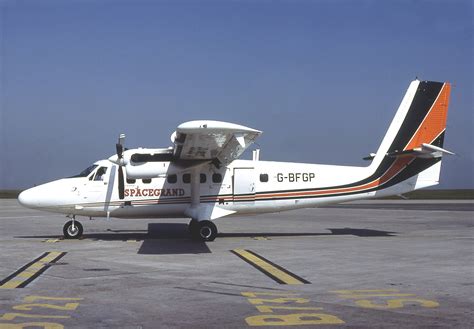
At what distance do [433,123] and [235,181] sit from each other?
319 inches

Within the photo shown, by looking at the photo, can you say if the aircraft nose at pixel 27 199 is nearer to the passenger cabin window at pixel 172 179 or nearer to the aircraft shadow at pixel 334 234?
the passenger cabin window at pixel 172 179

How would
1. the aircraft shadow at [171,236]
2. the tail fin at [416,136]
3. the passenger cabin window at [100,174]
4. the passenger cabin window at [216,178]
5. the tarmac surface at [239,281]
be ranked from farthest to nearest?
the tail fin at [416,136], the passenger cabin window at [216,178], the passenger cabin window at [100,174], the aircraft shadow at [171,236], the tarmac surface at [239,281]

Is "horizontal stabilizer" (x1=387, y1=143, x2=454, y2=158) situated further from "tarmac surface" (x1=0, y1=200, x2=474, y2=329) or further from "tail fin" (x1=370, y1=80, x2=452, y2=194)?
"tarmac surface" (x1=0, y1=200, x2=474, y2=329)

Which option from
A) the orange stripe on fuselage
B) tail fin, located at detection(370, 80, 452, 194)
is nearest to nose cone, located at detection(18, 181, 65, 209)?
tail fin, located at detection(370, 80, 452, 194)

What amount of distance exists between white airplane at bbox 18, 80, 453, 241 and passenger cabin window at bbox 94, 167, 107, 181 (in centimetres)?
4

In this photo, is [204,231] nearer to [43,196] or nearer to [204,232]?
[204,232]

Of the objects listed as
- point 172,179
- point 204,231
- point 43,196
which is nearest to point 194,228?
point 204,231

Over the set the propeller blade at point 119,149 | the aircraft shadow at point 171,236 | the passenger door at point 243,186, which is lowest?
the aircraft shadow at point 171,236

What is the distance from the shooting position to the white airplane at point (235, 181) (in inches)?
800

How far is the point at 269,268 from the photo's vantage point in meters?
13.4

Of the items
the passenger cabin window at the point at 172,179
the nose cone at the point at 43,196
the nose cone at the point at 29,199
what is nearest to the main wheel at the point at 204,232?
the passenger cabin window at the point at 172,179

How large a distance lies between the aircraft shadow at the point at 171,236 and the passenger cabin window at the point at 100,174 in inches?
88.4

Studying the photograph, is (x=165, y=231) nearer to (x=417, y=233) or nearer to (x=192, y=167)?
(x=192, y=167)

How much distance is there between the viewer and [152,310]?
8797mm
